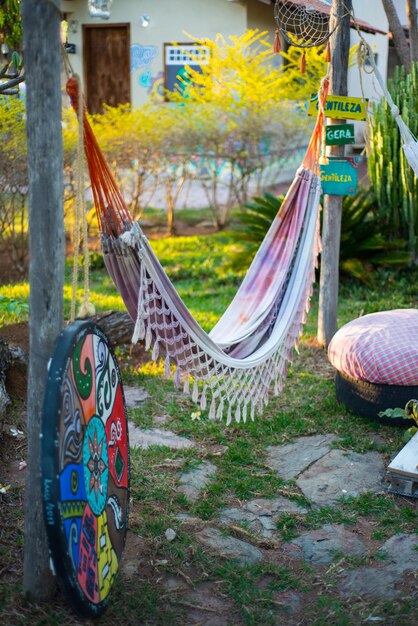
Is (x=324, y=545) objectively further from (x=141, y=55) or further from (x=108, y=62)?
(x=108, y=62)

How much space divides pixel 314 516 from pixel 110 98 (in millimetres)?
10714

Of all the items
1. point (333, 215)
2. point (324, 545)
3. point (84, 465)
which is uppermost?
point (333, 215)

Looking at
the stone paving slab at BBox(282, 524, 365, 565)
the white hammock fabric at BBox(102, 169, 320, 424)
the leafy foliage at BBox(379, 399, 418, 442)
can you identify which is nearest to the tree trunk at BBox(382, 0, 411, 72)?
the white hammock fabric at BBox(102, 169, 320, 424)

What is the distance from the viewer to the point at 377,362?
387 cm

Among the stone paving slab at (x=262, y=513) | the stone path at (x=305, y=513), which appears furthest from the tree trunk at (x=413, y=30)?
the stone paving slab at (x=262, y=513)

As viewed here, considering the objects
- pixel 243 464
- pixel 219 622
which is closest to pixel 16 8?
pixel 243 464

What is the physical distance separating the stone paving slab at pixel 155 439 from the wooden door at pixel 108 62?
9.54m

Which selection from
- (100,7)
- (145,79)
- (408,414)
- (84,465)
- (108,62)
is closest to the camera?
(84,465)

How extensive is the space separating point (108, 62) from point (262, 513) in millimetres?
10715

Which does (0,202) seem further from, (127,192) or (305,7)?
(305,7)

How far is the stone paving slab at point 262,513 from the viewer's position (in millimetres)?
3145

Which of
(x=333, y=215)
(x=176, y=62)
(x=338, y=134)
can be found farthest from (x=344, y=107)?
(x=176, y=62)

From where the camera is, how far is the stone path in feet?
9.16

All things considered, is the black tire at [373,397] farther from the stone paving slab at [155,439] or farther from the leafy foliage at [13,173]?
the leafy foliage at [13,173]
